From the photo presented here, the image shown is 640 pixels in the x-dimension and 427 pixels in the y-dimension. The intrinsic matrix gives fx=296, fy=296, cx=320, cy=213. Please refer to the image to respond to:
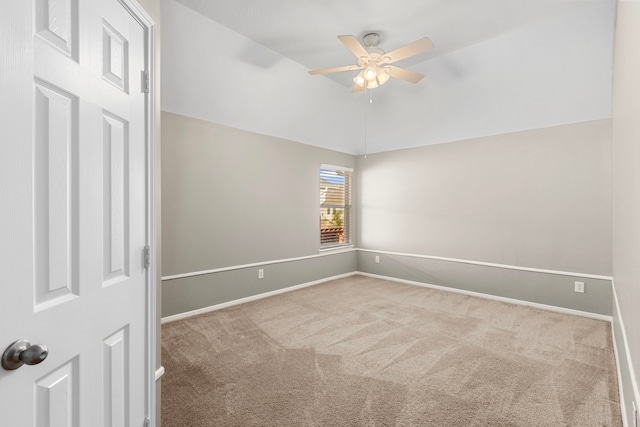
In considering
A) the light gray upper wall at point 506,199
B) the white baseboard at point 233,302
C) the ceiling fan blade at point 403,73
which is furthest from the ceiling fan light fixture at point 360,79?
the white baseboard at point 233,302

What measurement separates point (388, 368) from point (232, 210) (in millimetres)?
2696

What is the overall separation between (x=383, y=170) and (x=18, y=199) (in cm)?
520

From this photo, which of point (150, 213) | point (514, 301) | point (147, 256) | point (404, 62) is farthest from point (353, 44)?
point (514, 301)

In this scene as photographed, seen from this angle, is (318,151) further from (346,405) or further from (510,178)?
(346,405)

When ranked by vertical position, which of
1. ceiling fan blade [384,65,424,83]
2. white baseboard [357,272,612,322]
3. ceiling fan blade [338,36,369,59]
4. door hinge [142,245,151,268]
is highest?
ceiling fan blade [338,36,369,59]

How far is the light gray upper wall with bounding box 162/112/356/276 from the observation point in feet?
11.3

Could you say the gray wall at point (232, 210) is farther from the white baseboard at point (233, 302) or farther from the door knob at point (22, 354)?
the door knob at point (22, 354)

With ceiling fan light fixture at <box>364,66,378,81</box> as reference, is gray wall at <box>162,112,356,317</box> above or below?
below

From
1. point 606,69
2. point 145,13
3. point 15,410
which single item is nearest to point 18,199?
Answer: point 15,410

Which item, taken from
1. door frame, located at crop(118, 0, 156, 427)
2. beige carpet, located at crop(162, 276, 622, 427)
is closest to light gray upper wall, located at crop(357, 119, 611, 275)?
beige carpet, located at crop(162, 276, 622, 427)

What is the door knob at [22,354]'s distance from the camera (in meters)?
0.78

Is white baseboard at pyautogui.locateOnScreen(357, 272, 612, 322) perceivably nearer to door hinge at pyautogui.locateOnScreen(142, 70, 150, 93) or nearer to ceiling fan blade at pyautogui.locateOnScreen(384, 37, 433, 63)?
ceiling fan blade at pyautogui.locateOnScreen(384, 37, 433, 63)

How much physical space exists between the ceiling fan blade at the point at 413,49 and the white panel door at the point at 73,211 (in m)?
1.95

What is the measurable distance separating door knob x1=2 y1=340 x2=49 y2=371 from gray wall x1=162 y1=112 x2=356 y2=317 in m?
2.70
